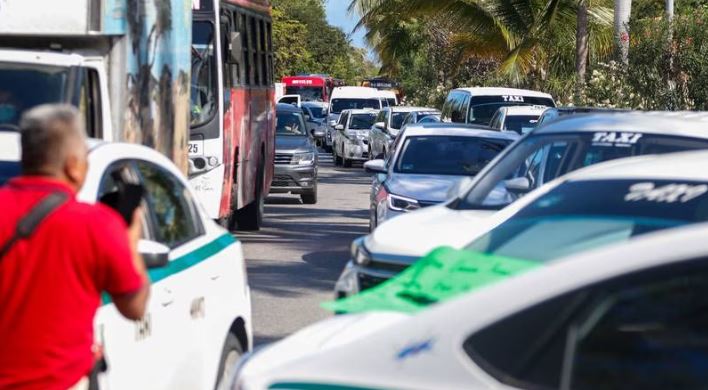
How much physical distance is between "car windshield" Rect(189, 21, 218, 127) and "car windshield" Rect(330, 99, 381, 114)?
32726 mm

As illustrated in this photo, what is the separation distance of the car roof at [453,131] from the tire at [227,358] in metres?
8.90

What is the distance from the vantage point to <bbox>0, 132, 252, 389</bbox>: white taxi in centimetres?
589

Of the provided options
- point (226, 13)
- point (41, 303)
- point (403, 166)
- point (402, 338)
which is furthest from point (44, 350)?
point (226, 13)

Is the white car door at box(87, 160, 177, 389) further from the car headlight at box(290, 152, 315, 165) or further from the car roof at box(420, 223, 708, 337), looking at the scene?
the car headlight at box(290, 152, 315, 165)

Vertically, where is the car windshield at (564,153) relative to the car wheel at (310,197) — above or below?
above

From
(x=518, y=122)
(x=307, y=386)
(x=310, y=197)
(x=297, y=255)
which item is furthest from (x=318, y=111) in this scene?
(x=307, y=386)

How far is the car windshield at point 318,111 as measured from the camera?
57.5m

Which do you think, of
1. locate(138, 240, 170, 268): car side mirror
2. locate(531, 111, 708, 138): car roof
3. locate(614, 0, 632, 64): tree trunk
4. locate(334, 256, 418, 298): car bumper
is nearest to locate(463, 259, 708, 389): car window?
locate(138, 240, 170, 268): car side mirror

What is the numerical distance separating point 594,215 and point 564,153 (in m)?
3.69

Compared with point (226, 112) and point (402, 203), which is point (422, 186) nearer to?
point (402, 203)

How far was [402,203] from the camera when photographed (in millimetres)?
14359

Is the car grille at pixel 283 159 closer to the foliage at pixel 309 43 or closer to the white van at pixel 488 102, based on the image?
the white van at pixel 488 102

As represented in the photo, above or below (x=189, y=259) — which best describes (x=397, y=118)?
below

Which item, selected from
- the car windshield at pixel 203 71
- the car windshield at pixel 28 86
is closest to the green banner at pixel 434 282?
the car windshield at pixel 28 86
